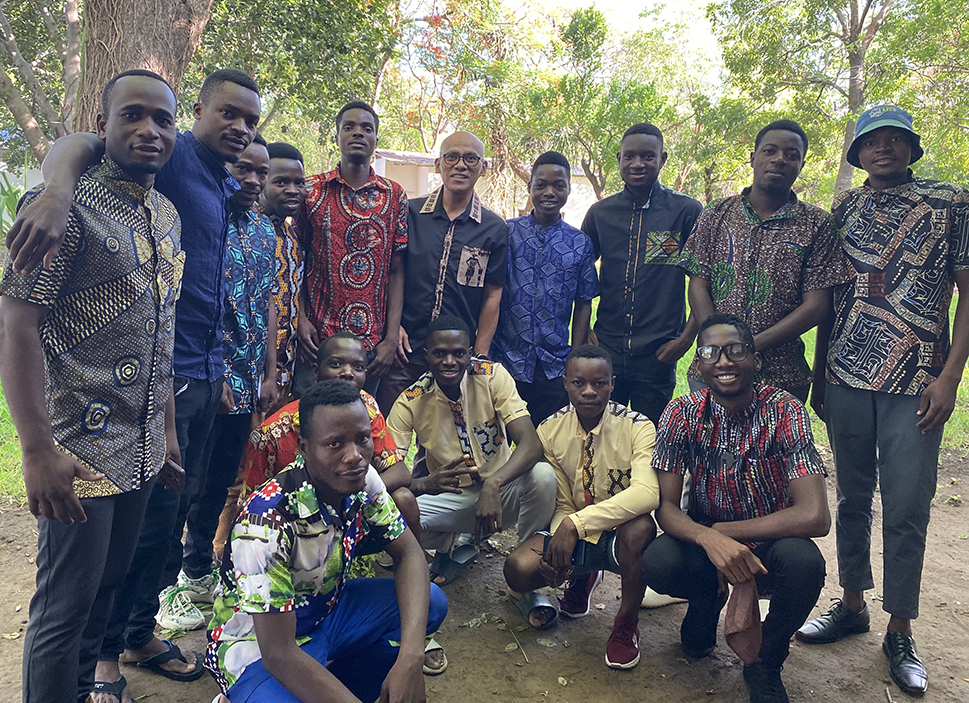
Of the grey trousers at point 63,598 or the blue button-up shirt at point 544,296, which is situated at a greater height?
the blue button-up shirt at point 544,296

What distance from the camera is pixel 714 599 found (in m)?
3.17

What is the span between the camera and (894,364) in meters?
3.22

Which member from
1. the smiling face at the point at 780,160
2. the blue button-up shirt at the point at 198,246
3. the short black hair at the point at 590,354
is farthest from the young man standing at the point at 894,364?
the blue button-up shirt at the point at 198,246

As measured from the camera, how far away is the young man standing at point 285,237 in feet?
12.5

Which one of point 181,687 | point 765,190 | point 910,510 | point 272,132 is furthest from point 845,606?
point 272,132

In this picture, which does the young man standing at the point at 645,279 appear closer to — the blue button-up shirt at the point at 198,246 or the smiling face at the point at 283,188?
the smiling face at the point at 283,188

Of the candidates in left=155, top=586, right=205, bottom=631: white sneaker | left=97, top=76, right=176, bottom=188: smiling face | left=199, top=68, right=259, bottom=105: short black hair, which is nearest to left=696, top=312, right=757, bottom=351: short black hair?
left=199, top=68, right=259, bottom=105: short black hair

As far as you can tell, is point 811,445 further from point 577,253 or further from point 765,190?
point 577,253

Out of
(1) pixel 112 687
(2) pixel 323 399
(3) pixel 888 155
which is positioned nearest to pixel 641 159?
(3) pixel 888 155

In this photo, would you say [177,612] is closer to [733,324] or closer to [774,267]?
[733,324]

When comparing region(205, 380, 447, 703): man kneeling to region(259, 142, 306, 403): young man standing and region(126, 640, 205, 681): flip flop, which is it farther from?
region(259, 142, 306, 403): young man standing

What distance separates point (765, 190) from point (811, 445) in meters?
1.39

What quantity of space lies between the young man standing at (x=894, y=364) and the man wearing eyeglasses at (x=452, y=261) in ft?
6.40

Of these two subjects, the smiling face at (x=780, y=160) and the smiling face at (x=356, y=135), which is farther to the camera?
the smiling face at (x=356, y=135)
